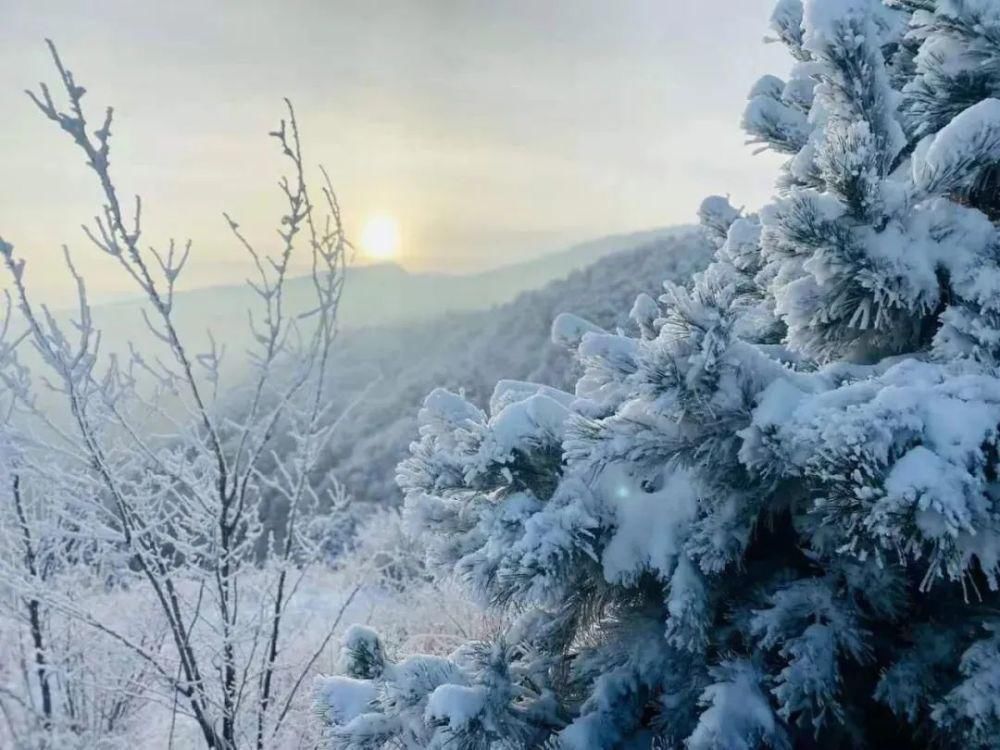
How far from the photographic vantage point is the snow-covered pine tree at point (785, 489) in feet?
5.27

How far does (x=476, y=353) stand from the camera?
4028cm

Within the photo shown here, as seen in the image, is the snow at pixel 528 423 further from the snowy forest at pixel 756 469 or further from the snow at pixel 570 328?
the snow at pixel 570 328

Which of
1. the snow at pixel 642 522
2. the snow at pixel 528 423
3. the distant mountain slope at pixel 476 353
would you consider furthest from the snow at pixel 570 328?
the distant mountain slope at pixel 476 353

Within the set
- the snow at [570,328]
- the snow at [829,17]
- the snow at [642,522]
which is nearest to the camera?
the snow at [829,17]

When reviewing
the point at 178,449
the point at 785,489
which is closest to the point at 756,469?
the point at 785,489

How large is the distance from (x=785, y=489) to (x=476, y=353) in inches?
1514

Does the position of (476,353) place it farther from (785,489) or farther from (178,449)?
(785,489)

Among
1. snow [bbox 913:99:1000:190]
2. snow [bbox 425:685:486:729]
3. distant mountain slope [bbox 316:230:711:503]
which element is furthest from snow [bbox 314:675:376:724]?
distant mountain slope [bbox 316:230:711:503]

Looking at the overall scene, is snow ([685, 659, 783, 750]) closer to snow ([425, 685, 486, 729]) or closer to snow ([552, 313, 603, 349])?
snow ([425, 685, 486, 729])

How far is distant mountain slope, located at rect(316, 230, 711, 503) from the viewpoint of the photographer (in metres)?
32.4

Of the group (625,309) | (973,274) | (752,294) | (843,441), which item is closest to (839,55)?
(973,274)

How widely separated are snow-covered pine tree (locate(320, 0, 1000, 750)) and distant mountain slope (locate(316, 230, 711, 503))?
26.0m

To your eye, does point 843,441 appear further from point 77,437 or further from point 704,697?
point 77,437

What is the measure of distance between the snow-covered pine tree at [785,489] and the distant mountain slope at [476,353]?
2599 cm
